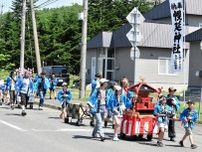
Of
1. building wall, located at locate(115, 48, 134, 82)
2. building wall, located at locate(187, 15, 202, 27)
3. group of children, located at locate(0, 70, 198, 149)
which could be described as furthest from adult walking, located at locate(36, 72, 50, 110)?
building wall, located at locate(187, 15, 202, 27)

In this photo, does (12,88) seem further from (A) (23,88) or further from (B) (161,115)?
(B) (161,115)

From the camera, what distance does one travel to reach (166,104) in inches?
606

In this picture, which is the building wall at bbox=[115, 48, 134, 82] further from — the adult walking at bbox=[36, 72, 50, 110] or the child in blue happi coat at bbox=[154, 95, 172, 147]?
the child in blue happi coat at bbox=[154, 95, 172, 147]

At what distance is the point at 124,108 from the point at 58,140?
7.53 feet

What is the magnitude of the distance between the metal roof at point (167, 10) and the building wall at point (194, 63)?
9.39 metres

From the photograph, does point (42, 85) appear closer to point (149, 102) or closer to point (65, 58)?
point (149, 102)

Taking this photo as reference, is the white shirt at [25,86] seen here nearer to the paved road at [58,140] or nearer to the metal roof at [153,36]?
the paved road at [58,140]

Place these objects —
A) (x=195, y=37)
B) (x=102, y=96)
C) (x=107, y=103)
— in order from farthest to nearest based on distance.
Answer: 1. (x=195, y=37)
2. (x=107, y=103)
3. (x=102, y=96)

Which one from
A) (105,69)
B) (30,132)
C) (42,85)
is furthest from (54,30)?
(30,132)

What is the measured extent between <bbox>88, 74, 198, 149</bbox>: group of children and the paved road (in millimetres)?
345

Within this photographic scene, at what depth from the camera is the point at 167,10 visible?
52.0 m

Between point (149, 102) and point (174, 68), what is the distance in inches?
256

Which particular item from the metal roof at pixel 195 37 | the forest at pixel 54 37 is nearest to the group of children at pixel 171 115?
the metal roof at pixel 195 37

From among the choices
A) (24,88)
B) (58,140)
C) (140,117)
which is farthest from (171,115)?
(24,88)
